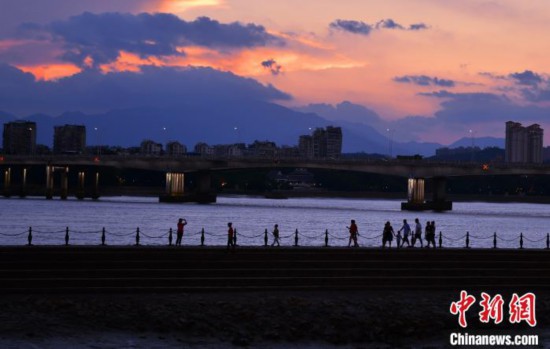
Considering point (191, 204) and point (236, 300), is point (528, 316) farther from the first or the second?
point (191, 204)

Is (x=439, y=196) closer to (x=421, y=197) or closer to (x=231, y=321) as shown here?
(x=421, y=197)

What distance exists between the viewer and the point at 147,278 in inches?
1375

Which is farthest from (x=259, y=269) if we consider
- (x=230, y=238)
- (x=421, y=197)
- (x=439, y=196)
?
(x=439, y=196)

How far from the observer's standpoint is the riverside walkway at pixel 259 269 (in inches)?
1356

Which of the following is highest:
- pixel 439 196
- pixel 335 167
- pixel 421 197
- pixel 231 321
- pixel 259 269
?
pixel 335 167

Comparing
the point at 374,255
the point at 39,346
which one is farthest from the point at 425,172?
the point at 39,346

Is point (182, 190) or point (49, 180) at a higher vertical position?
point (49, 180)

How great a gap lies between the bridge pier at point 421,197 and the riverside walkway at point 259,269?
12142 centimetres

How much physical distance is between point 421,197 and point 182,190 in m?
44.9

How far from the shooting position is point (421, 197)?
16288 cm

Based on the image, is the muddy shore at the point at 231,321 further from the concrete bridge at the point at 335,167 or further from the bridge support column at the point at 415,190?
the bridge support column at the point at 415,190

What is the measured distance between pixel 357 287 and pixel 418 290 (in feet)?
7.53

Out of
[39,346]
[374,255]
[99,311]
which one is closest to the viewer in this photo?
[39,346]

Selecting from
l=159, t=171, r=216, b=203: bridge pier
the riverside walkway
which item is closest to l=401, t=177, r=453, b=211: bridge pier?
l=159, t=171, r=216, b=203: bridge pier
